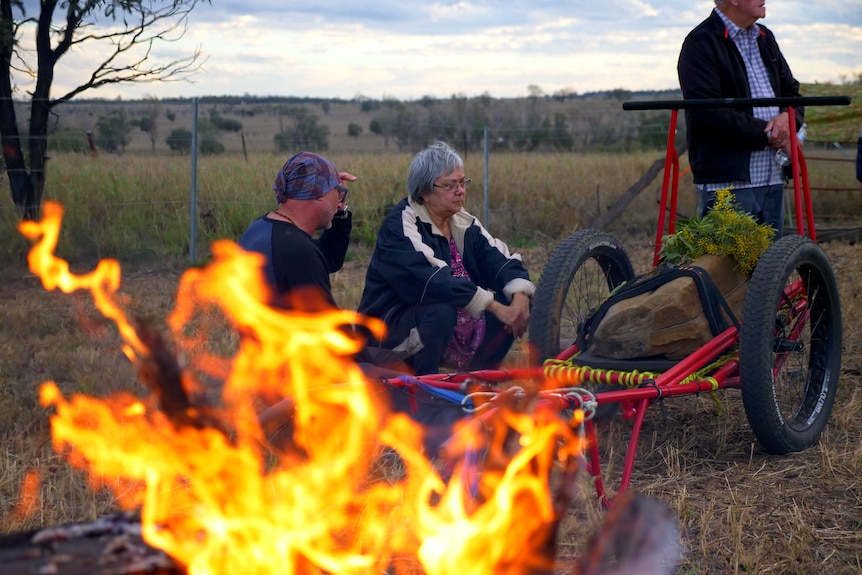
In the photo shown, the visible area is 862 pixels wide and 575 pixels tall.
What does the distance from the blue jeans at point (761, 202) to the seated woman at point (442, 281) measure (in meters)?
1.23

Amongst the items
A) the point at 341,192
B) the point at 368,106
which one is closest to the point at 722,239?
the point at 341,192

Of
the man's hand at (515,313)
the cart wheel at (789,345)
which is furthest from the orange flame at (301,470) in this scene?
the cart wheel at (789,345)

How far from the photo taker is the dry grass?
3.20 metres

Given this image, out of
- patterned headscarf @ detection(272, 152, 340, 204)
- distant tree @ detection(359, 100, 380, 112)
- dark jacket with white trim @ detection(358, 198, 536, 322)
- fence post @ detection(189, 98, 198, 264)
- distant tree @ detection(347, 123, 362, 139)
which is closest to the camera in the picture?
patterned headscarf @ detection(272, 152, 340, 204)

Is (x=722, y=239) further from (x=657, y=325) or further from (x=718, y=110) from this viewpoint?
(x=718, y=110)

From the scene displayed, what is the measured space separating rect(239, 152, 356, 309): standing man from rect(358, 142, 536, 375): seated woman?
535 mm

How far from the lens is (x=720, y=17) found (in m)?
4.94

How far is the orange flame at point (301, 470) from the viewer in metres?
2.17

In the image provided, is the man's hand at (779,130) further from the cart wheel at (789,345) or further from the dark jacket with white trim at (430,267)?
the dark jacket with white trim at (430,267)

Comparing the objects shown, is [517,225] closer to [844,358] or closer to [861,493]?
[844,358]

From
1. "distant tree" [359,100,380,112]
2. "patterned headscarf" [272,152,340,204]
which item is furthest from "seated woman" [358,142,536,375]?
"distant tree" [359,100,380,112]

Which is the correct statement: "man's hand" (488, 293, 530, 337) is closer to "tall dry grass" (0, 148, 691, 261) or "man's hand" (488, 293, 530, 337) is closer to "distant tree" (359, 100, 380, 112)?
"tall dry grass" (0, 148, 691, 261)

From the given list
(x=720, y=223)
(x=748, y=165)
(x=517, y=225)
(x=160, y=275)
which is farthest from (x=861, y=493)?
(x=517, y=225)

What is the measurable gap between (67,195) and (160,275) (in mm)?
1589
